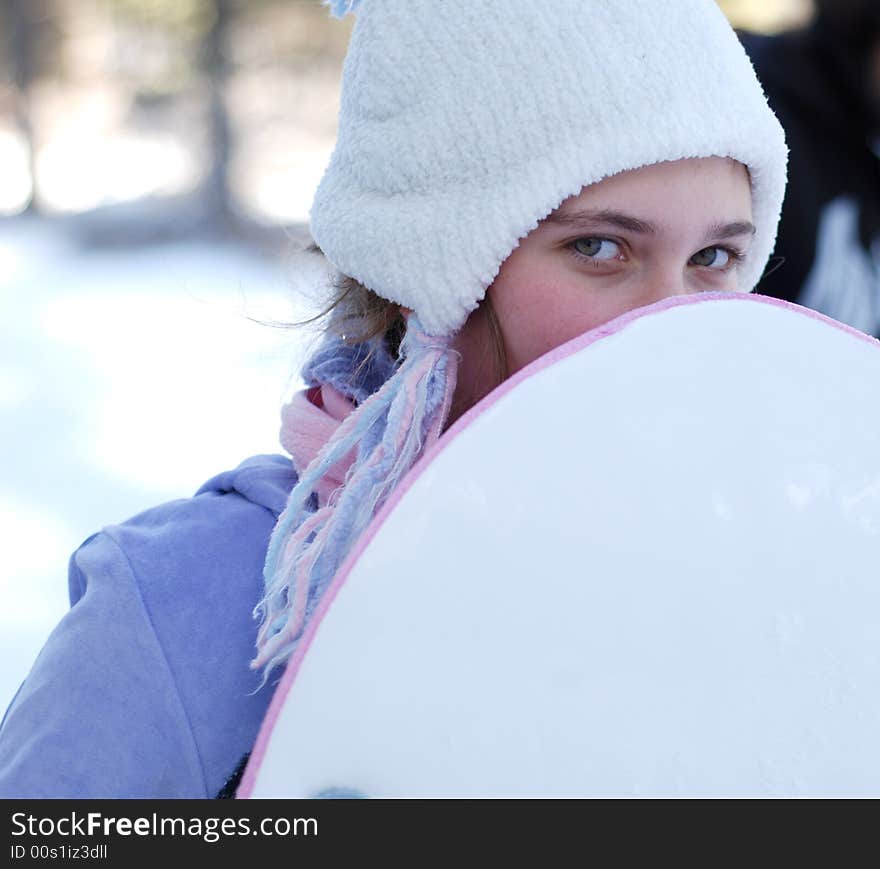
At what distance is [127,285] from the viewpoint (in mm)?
7074

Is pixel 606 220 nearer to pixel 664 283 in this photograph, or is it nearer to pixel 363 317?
pixel 664 283

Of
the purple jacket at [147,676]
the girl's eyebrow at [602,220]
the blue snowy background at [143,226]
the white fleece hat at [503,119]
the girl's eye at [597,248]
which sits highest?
the white fleece hat at [503,119]

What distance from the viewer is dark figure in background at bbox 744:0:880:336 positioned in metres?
1.77

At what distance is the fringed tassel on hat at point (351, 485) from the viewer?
2.83 feet

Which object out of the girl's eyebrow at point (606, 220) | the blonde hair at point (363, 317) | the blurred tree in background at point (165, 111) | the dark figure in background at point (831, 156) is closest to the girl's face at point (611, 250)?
the girl's eyebrow at point (606, 220)

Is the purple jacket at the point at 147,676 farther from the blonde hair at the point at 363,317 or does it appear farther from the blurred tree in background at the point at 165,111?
the blurred tree in background at the point at 165,111

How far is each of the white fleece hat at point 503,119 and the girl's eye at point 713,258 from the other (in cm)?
7

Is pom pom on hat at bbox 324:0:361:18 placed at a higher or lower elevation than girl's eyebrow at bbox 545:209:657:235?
higher

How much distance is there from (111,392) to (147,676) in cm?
418

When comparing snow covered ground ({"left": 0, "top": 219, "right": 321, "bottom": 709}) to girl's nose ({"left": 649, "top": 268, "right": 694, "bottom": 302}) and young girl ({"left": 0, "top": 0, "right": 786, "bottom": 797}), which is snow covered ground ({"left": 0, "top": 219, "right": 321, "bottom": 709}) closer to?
young girl ({"left": 0, "top": 0, "right": 786, "bottom": 797})

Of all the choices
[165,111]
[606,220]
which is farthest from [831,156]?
[165,111]

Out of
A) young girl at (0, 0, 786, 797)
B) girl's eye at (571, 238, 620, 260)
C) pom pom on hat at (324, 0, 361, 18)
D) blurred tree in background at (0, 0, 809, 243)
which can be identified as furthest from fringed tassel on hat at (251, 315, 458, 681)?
blurred tree in background at (0, 0, 809, 243)

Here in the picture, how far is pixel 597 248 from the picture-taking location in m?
0.96

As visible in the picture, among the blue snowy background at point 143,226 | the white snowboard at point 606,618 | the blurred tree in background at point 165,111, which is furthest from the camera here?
the blurred tree in background at point 165,111
